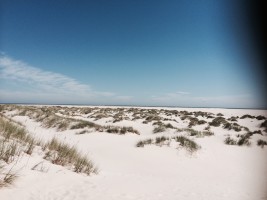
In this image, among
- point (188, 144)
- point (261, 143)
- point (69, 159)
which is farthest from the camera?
point (261, 143)

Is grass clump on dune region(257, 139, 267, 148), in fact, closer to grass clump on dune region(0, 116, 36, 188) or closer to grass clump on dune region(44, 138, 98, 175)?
grass clump on dune region(44, 138, 98, 175)

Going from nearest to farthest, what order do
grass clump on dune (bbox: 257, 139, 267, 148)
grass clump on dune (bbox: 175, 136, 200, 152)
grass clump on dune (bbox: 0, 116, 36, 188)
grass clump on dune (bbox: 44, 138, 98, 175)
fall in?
1. grass clump on dune (bbox: 0, 116, 36, 188)
2. grass clump on dune (bbox: 44, 138, 98, 175)
3. grass clump on dune (bbox: 175, 136, 200, 152)
4. grass clump on dune (bbox: 257, 139, 267, 148)

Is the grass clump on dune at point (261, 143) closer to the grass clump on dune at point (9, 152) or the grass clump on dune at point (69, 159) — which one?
the grass clump on dune at point (69, 159)

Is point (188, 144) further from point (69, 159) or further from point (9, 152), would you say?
point (9, 152)

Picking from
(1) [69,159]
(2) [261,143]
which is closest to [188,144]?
(2) [261,143]

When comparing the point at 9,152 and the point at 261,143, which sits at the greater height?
the point at 9,152

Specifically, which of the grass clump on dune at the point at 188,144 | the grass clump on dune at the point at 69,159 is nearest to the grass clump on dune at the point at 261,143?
the grass clump on dune at the point at 188,144

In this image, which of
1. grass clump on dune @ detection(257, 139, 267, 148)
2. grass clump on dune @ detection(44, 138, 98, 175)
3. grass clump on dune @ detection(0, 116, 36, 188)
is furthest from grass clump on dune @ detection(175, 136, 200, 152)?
grass clump on dune @ detection(0, 116, 36, 188)

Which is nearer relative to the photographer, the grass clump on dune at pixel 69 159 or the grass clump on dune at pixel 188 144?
the grass clump on dune at pixel 69 159

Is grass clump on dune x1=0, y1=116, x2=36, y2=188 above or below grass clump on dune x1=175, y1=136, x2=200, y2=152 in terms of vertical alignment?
above

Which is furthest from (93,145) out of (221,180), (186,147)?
(221,180)

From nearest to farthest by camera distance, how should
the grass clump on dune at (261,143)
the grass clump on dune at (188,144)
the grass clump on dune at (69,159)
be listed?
1. the grass clump on dune at (69,159)
2. the grass clump on dune at (188,144)
3. the grass clump on dune at (261,143)

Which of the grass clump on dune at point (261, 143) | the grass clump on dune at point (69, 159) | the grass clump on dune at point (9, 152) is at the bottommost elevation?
the grass clump on dune at point (261, 143)

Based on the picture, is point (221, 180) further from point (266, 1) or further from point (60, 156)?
point (266, 1)
